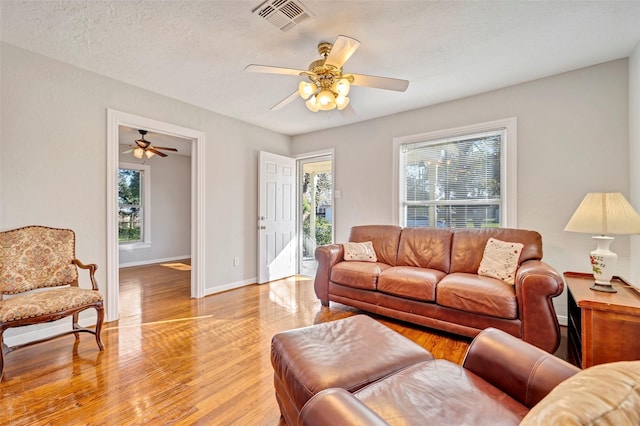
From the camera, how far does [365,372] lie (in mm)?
1214

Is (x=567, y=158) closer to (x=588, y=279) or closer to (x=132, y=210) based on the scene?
(x=588, y=279)

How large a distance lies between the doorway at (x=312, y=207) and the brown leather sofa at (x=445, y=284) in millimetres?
1329

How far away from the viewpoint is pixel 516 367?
1.08m

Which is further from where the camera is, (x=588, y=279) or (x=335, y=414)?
(x=588, y=279)

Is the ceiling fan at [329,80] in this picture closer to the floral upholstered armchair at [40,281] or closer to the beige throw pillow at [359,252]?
the beige throw pillow at [359,252]

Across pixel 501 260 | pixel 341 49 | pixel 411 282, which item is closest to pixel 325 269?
pixel 411 282

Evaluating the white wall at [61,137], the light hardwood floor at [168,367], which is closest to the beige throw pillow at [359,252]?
the light hardwood floor at [168,367]

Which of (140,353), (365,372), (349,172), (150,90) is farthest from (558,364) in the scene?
(150,90)

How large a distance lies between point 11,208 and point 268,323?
7.98 ft

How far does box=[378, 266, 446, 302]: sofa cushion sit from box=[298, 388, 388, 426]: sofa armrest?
2019 millimetres

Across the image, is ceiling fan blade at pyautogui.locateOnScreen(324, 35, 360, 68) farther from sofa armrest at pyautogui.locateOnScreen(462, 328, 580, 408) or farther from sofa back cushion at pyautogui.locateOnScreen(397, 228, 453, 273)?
sofa back cushion at pyautogui.locateOnScreen(397, 228, 453, 273)

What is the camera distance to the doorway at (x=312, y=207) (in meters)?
5.17

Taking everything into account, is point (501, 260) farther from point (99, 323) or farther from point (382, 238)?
point (99, 323)

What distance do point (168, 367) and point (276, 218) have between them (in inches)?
114
